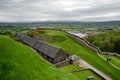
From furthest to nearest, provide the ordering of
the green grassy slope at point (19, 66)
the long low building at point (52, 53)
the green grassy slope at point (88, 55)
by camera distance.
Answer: the long low building at point (52, 53)
the green grassy slope at point (88, 55)
the green grassy slope at point (19, 66)

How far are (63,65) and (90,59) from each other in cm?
1221

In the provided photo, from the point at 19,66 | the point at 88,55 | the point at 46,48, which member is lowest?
the point at 88,55

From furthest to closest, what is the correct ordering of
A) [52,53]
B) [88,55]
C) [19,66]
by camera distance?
[88,55] → [52,53] → [19,66]

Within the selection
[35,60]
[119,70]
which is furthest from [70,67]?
[35,60]

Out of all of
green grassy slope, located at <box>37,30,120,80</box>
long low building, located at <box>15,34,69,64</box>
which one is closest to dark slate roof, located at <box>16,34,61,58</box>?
long low building, located at <box>15,34,69,64</box>

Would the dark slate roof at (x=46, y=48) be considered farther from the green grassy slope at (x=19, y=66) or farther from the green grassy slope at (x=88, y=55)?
the green grassy slope at (x=19, y=66)

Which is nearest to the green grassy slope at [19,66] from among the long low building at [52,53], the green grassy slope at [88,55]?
the long low building at [52,53]

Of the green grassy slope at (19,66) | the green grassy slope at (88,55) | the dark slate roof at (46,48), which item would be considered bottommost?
the green grassy slope at (88,55)

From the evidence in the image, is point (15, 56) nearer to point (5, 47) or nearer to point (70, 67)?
point (5, 47)

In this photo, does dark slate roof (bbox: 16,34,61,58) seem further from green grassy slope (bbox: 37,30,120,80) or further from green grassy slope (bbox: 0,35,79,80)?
green grassy slope (bbox: 0,35,79,80)

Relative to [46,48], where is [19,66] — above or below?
above

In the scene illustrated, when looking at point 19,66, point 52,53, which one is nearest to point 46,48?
point 52,53

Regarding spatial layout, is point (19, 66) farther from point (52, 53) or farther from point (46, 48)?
point (46, 48)

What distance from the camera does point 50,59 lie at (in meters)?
52.9
